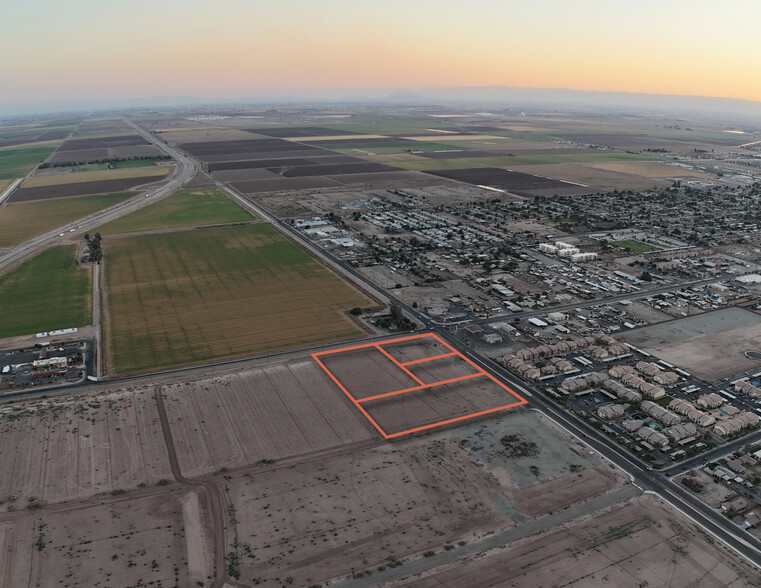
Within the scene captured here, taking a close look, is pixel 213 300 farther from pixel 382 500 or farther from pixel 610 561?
pixel 610 561

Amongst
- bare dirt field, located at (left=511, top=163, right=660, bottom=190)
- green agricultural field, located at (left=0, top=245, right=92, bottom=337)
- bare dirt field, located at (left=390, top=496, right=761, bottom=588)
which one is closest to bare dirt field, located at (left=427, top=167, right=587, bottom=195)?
bare dirt field, located at (left=511, top=163, right=660, bottom=190)

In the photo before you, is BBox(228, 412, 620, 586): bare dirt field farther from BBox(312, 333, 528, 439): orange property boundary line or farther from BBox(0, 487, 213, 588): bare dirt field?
BBox(0, 487, 213, 588): bare dirt field

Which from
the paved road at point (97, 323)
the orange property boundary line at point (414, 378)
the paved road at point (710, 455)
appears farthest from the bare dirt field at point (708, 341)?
the paved road at point (97, 323)

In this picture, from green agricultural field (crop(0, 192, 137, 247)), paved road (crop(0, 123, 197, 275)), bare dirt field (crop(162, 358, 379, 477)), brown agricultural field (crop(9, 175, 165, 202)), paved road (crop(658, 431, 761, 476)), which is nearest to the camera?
paved road (crop(658, 431, 761, 476))

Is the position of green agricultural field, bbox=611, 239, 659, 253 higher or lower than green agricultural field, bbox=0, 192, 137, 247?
lower

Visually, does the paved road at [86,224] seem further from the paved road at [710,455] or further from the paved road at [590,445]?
the paved road at [710,455]

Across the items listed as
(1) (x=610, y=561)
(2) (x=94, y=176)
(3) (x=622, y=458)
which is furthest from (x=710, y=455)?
(2) (x=94, y=176)

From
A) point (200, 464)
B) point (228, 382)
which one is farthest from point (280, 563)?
point (228, 382)

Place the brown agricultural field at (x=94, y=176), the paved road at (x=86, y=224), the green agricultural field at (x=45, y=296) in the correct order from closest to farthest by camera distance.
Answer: the green agricultural field at (x=45, y=296), the paved road at (x=86, y=224), the brown agricultural field at (x=94, y=176)
